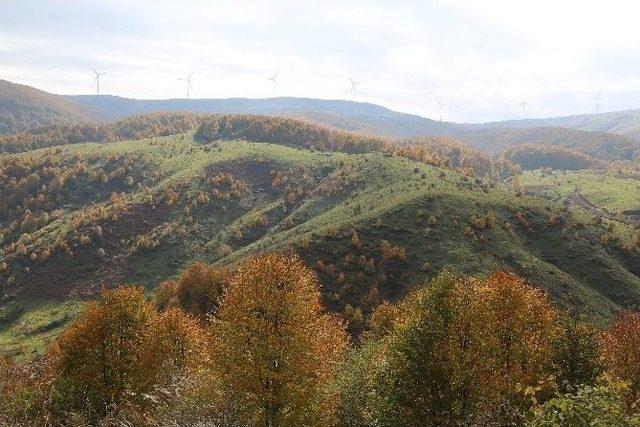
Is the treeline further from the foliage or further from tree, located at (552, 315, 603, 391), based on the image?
the foliage

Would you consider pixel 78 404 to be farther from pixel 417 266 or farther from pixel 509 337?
pixel 417 266

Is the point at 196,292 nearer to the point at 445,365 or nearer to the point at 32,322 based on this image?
the point at 32,322

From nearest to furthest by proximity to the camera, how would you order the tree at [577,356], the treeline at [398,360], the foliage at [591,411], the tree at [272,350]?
the foliage at [591,411]
the treeline at [398,360]
the tree at [272,350]
the tree at [577,356]

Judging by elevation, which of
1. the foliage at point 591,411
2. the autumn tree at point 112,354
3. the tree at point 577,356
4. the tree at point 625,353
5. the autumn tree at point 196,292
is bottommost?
the autumn tree at point 196,292

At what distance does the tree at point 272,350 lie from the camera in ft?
141

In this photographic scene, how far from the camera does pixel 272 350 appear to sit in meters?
43.3

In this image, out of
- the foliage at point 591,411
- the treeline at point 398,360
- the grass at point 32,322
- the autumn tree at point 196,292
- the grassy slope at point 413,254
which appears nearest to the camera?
the foliage at point 591,411

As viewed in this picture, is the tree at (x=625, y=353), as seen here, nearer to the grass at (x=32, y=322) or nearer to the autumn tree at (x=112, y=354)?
the autumn tree at (x=112, y=354)

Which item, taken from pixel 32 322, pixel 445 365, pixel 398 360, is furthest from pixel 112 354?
pixel 32 322

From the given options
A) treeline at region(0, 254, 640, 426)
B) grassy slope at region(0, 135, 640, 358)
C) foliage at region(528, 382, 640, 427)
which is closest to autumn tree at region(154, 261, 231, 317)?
grassy slope at region(0, 135, 640, 358)

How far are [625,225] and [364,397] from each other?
582 feet

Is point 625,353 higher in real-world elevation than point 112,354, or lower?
higher

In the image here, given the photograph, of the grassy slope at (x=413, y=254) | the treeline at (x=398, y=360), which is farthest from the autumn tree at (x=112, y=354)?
the grassy slope at (x=413, y=254)

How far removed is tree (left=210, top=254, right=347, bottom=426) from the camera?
42906mm
